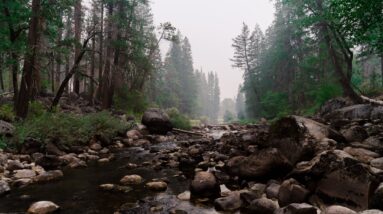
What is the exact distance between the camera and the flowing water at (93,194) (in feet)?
17.3

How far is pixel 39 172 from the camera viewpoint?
767 centimetres

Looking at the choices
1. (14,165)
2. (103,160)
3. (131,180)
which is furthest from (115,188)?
(103,160)

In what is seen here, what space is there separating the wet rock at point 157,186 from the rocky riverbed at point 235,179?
2 centimetres

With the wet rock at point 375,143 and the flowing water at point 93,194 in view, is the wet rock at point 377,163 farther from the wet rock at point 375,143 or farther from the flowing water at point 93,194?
the flowing water at point 93,194

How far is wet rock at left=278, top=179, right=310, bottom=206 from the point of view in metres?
4.92

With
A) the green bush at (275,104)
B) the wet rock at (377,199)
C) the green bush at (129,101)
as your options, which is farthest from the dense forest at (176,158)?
the green bush at (275,104)

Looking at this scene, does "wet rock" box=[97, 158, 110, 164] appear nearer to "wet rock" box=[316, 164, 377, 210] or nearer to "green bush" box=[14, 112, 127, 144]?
"green bush" box=[14, 112, 127, 144]

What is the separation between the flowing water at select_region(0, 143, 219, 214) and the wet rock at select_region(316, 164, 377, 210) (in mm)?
1937

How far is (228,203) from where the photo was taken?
5.13 m

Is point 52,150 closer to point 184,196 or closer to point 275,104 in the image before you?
point 184,196

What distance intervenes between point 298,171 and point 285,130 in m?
1.69

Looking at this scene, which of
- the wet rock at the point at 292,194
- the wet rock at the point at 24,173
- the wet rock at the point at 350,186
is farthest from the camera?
the wet rock at the point at 24,173

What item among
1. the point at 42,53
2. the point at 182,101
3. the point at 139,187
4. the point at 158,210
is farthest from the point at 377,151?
the point at 182,101

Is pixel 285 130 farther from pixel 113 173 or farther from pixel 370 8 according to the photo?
pixel 113 173
